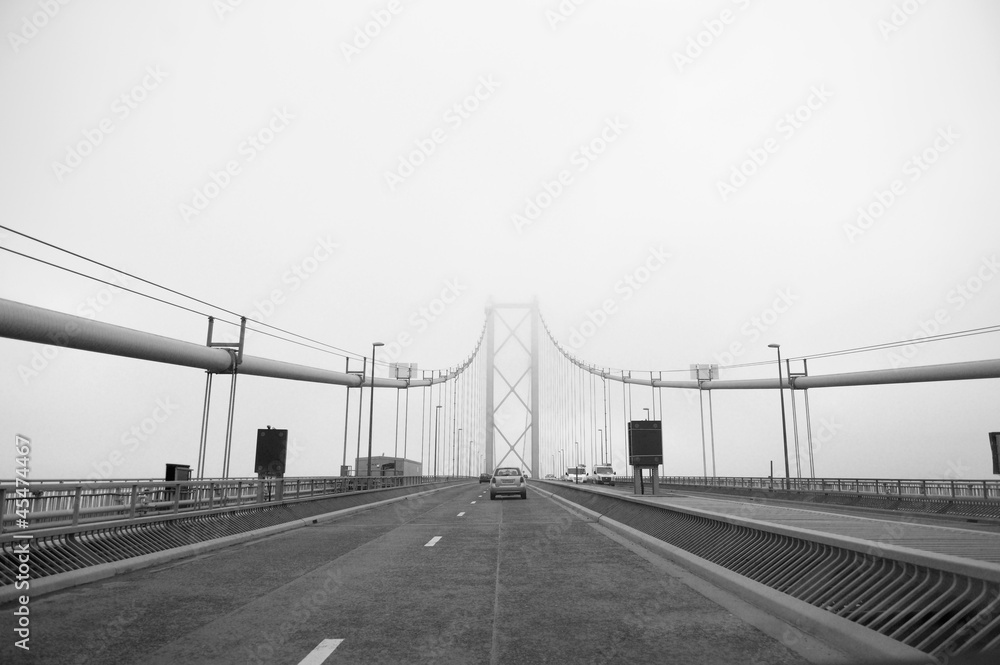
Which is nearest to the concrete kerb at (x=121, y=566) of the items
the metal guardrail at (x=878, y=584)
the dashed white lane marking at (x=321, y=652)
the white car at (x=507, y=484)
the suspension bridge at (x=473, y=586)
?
the suspension bridge at (x=473, y=586)

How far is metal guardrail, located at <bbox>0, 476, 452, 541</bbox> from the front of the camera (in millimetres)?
8945

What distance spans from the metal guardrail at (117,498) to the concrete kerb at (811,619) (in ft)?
26.4

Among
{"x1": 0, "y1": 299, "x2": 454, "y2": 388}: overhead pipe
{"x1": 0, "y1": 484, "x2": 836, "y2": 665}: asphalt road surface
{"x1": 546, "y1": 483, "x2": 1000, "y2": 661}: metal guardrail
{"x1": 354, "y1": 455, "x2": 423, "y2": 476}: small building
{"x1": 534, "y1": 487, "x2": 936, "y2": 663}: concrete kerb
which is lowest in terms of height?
{"x1": 0, "y1": 484, "x2": 836, "y2": 665}: asphalt road surface

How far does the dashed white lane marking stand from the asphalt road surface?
23 millimetres

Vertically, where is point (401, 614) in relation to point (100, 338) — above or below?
below

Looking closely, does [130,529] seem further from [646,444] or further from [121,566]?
[646,444]

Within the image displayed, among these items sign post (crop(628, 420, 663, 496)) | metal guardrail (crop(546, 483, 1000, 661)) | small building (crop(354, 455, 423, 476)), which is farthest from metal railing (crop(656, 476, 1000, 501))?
small building (crop(354, 455, 423, 476))

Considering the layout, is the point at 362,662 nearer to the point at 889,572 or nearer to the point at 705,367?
the point at 889,572

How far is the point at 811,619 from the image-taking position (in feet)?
19.6

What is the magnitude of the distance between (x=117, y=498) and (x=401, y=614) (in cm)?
920

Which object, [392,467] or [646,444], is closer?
[646,444]

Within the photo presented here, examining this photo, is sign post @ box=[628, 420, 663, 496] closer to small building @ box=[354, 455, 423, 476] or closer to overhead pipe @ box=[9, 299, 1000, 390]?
overhead pipe @ box=[9, 299, 1000, 390]

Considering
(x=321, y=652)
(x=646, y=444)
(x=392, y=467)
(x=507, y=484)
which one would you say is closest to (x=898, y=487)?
(x=646, y=444)

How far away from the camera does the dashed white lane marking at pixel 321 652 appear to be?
520 centimetres
